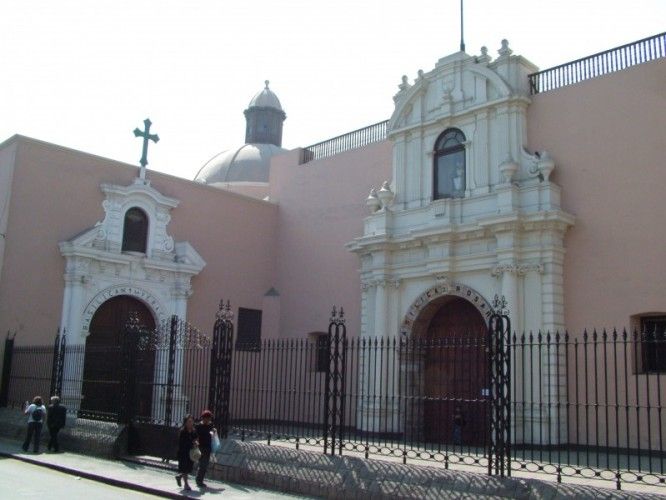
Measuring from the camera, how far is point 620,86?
49.6 ft

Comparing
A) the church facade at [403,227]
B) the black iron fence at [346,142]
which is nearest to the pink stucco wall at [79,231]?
the church facade at [403,227]

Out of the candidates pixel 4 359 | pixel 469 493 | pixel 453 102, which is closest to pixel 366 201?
pixel 453 102

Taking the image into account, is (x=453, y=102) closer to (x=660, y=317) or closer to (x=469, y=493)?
(x=660, y=317)

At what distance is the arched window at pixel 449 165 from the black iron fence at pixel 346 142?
2297 mm

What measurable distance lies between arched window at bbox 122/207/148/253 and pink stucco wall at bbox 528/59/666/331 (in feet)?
34.4

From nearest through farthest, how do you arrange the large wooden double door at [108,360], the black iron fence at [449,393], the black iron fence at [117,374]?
1. the black iron fence at [449,393]
2. the black iron fence at [117,374]
3. the large wooden double door at [108,360]

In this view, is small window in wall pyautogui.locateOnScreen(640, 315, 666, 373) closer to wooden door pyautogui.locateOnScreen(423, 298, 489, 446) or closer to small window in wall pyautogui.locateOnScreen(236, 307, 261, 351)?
wooden door pyautogui.locateOnScreen(423, 298, 489, 446)

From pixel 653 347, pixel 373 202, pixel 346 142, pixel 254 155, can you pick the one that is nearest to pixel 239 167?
pixel 254 155

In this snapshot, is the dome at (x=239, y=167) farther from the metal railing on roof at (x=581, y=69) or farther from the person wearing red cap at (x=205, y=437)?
the person wearing red cap at (x=205, y=437)

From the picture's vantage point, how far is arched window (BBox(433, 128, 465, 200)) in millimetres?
17344

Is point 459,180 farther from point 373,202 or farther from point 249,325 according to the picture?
point 249,325

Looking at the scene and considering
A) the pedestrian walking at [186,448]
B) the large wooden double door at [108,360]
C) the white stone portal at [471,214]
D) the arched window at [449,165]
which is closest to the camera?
the pedestrian walking at [186,448]

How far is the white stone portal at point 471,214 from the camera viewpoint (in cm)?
1532

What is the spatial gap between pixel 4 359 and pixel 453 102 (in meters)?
12.0
